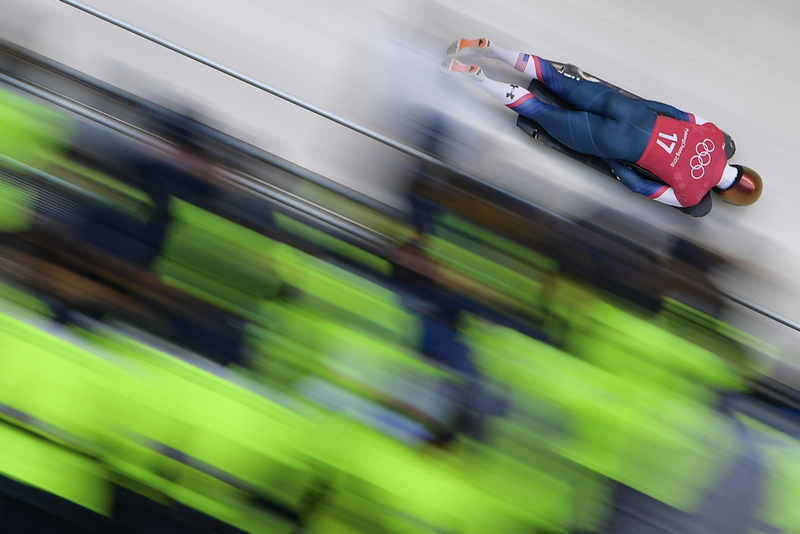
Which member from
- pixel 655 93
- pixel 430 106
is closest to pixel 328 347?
pixel 430 106

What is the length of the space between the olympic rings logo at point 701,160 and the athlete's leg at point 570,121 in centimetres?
15

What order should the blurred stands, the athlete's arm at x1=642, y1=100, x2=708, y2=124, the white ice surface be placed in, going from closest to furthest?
the blurred stands
the white ice surface
the athlete's arm at x1=642, y1=100, x2=708, y2=124

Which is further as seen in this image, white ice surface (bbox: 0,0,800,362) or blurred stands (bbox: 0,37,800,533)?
white ice surface (bbox: 0,0,800,362)

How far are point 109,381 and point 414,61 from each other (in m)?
1.25

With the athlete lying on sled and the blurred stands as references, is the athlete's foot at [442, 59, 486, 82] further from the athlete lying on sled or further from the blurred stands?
the blurred stands

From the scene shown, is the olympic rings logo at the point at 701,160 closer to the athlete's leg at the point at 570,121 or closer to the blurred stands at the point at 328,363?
the athlete's leg at the point at 570,121

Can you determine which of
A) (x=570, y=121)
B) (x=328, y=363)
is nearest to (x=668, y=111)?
(x=570, y=121)

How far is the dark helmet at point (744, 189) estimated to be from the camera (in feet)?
4.93

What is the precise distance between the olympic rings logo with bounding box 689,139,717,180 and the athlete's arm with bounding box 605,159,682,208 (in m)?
0.08

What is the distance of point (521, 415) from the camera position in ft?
2.39

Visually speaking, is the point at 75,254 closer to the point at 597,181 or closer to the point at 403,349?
the point at 403,349

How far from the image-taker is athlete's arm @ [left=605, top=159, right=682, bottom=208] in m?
1.46

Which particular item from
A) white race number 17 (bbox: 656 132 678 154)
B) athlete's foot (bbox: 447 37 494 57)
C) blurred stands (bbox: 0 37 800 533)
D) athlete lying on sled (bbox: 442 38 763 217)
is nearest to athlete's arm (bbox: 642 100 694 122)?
athlete lying on sled (bbox: 442 38 763 217)

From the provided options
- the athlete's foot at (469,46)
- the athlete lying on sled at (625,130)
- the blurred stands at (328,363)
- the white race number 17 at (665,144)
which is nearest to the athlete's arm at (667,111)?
the athlete lying on sled at (625,130)
